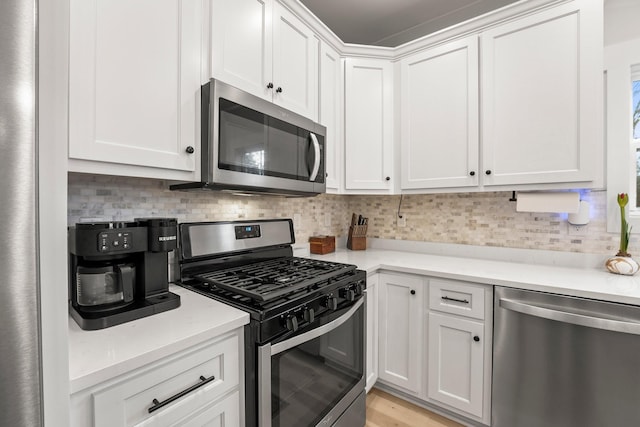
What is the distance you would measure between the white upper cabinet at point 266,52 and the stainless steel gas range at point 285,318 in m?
0.74

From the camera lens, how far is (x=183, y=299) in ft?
3.77

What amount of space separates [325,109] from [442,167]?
89cm

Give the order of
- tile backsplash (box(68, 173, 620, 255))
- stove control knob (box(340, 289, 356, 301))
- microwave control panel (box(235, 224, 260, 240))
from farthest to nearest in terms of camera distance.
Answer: microwave control panel (box(235, 224, 260, 240))
stove control knob (box(340, 289, 356, 301))
tile backsplash (box(68, 173, 620, 255))

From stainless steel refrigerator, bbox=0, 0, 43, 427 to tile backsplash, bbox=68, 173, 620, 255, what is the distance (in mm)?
854

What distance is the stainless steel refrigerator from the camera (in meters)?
0.42

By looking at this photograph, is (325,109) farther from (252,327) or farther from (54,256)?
(54,256)

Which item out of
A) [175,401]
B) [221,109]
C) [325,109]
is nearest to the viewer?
[175,401]

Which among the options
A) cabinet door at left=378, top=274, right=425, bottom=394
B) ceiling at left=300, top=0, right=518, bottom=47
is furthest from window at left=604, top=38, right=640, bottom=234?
cabinet door at left=378, top=274, right=425, bottom=394

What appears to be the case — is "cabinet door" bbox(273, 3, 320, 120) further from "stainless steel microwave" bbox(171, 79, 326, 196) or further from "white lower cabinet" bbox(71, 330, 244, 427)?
"white lower cabinet" bbox(71, 330, 244, 427)

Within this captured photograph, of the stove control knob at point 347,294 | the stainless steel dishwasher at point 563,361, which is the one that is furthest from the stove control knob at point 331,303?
the stainless steel dishwasher at point 563,361

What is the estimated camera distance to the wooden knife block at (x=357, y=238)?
2.51m

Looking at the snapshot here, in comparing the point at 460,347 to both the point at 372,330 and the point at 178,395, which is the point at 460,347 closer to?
the point at 372,330

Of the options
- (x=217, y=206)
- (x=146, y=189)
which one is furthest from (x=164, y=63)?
(x=217, y=206)

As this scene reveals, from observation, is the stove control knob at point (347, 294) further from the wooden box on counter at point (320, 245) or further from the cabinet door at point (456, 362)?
the wooden box on counter at point (320, 245)
